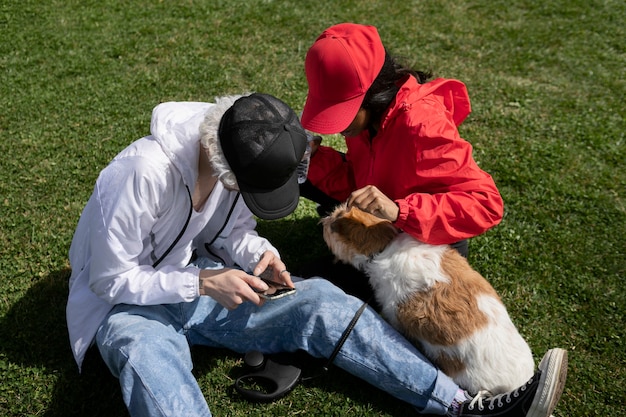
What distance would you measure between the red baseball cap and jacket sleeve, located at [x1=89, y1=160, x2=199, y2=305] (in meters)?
0.87

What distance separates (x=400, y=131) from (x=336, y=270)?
1.01m

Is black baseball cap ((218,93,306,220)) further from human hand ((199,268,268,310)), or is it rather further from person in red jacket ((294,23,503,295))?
person in red jacket ((294,23,503,295))

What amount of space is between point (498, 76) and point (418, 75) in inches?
110

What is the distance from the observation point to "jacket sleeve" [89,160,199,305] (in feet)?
7.69

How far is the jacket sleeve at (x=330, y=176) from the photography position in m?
Result: 3.63

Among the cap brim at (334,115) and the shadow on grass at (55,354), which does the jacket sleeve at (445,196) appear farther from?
the shadow on grass at (55,354)

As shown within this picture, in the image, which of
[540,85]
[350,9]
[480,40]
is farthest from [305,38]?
[540,85]

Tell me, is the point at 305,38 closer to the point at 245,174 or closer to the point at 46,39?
the point at 46,39

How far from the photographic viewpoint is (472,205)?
293 cm

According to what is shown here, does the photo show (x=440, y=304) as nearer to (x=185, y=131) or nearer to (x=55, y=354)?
(x=185, y=131)

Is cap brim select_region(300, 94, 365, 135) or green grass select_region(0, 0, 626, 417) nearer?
cap brim select_region(300, 94, 365, 135)

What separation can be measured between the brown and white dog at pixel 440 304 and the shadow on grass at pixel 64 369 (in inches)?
18.0

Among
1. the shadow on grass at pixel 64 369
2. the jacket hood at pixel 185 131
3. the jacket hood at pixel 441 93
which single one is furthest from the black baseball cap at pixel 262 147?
the shadow on grass at pixel 64 369

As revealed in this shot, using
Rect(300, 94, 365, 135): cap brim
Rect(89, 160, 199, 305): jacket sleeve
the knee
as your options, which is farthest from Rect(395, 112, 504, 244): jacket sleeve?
the knee
